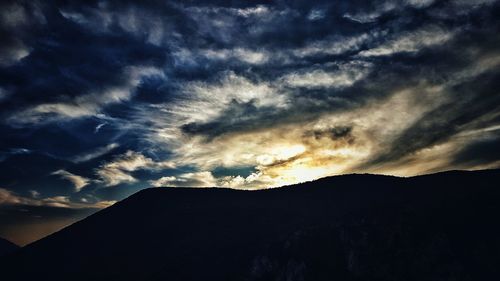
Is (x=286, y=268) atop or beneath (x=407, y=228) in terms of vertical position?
beneath

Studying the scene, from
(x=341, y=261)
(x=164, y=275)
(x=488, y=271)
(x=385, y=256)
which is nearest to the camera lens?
(x=488, y=271)

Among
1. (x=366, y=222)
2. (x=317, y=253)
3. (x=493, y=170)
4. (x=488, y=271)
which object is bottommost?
(x=488, y=271)

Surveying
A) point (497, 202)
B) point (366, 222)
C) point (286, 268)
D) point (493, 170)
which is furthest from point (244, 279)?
point (493, 170)

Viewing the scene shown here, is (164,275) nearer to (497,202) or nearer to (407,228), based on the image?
(407,228)

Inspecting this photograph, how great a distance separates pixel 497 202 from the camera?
138 metres

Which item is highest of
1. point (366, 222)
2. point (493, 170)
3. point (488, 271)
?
point (493, 170)

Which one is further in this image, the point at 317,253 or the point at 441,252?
the point at 317,253

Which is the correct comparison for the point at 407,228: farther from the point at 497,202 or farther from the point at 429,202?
the point at 497,202

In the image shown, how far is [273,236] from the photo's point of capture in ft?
623

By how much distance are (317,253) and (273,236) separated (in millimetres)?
42057

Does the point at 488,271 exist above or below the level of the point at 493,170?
below

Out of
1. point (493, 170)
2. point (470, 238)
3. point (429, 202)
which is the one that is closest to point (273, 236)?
point (429, 202)

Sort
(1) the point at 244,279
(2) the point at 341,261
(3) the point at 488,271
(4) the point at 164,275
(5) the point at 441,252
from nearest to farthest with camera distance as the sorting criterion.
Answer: (3) the point at 488,271
(5) the point at 441,252
(2) the point at 341,261
(1) the point at 244,279
(4) the point at 164,275

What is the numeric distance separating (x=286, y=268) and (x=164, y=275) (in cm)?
6405
